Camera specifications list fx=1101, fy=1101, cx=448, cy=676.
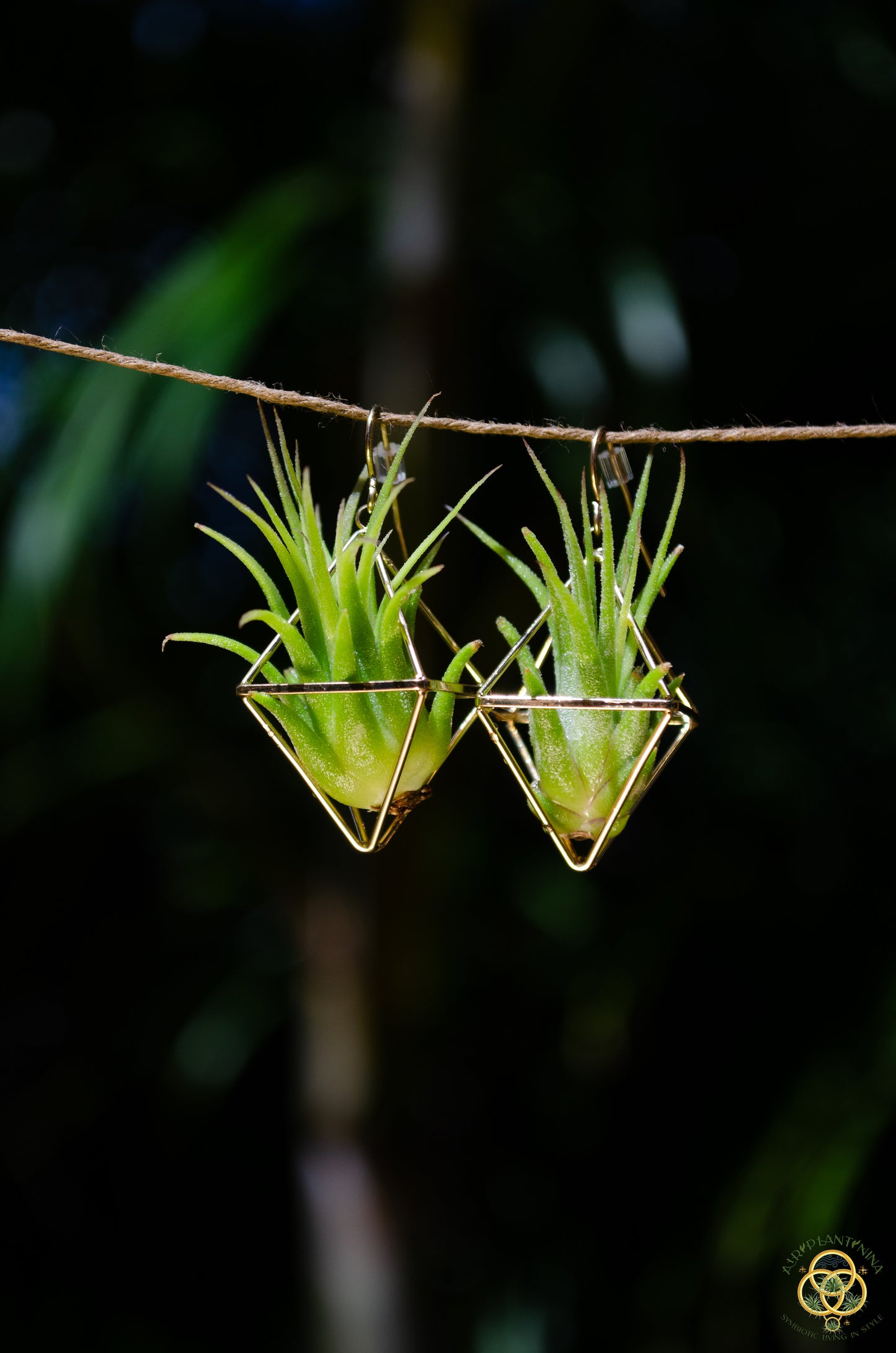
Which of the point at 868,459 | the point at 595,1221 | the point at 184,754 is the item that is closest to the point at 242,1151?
the point at 595,1221

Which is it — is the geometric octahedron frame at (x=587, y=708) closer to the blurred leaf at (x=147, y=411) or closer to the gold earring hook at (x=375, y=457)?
the gold earring hook at (x=375, y=457)

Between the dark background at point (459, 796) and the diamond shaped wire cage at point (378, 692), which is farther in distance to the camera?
the dark background at point (459, 796)

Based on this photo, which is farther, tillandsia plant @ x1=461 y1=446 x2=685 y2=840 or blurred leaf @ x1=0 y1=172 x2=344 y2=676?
blurred leaf @ x1=0 y1=172 x2=344 y2=676

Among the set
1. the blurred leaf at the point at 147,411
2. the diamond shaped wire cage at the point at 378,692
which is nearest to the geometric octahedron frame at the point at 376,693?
the diamond shaped wire cage at the point at 378,692

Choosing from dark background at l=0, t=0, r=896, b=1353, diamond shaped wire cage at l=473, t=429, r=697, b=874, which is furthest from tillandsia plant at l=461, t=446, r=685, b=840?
dark background at l=0, t=0, r=896, b=1353

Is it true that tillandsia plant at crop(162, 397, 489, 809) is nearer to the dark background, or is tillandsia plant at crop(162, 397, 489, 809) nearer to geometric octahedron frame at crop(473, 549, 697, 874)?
geometric octahedron frame at crop(473, 549, 697, 874)

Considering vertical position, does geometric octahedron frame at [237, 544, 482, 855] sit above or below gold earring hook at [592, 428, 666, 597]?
below

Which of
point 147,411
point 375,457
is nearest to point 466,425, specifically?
point 375,457
